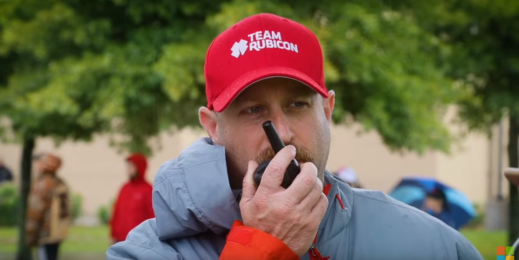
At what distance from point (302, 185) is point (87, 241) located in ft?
57.7

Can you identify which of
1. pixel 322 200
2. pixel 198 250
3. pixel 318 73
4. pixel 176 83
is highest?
pixel 176 83

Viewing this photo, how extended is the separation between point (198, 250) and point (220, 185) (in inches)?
7.1

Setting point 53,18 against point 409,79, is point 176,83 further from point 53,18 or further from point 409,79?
point 409,79

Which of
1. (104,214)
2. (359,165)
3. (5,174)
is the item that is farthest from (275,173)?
(104,214)

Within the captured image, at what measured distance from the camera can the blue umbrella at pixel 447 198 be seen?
7.92 m

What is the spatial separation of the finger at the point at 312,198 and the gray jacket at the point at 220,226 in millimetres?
238

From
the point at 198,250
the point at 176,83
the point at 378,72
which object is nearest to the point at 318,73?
the point at 198,250

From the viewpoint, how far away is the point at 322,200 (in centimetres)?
156

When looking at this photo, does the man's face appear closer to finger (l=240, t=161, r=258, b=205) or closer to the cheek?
the cheek

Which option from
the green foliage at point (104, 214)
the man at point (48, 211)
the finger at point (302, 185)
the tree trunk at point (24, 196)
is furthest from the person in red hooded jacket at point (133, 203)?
the green foliage at point (104, 214)

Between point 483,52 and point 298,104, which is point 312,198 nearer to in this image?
point 298,104

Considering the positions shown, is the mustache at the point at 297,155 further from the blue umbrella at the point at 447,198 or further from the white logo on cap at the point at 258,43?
the blue umbrella at the point at 447,198

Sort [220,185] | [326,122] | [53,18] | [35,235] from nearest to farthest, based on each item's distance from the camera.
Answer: [220,185], [326,122], [53,18], [35,235]

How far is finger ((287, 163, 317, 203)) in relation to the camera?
59.4 inches
